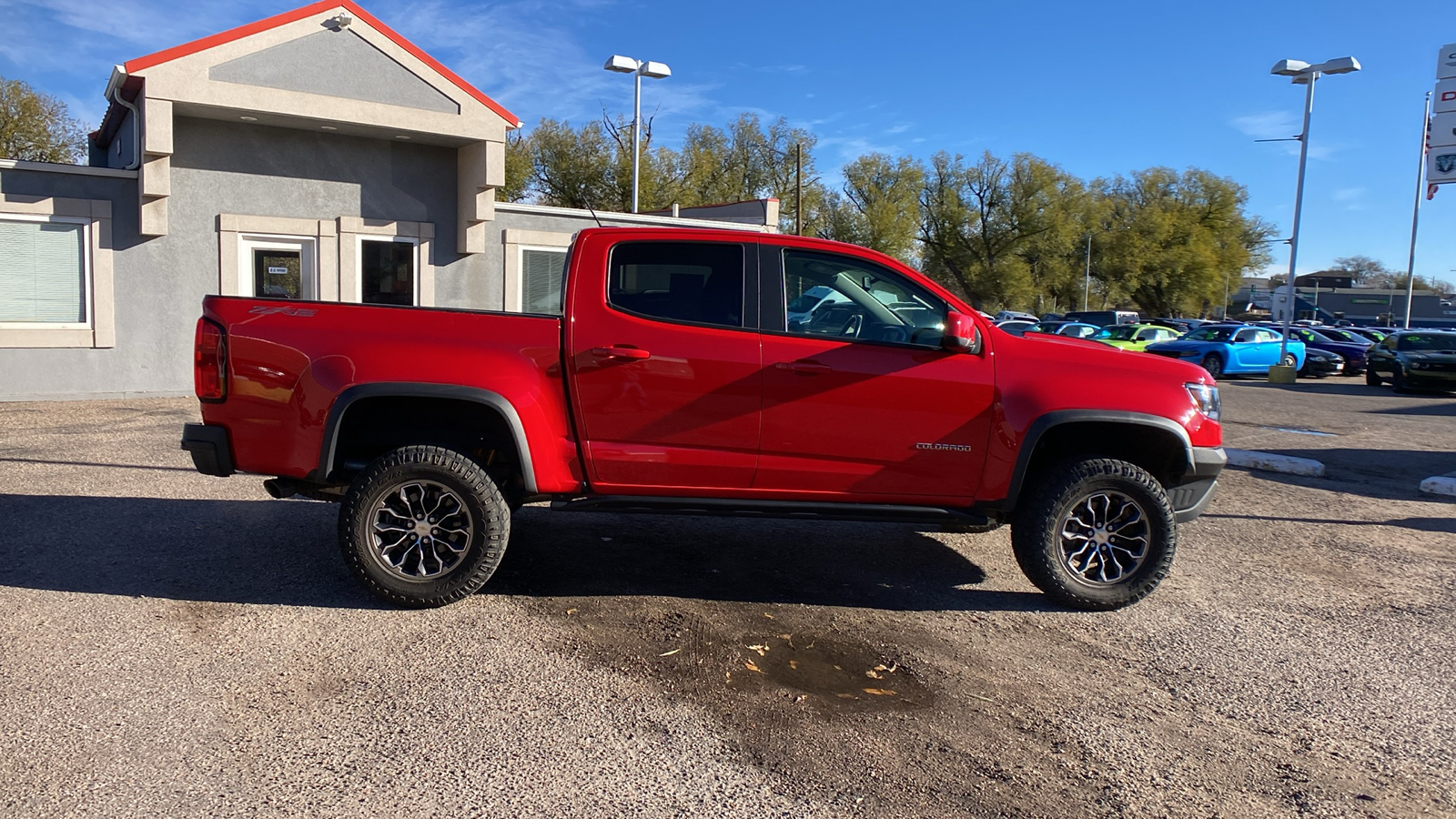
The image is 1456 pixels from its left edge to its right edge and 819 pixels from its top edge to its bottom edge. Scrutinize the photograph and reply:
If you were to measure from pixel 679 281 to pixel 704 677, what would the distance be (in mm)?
2080

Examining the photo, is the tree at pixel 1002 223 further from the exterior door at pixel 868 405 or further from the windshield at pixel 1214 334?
the exterior door at pixel 868 405

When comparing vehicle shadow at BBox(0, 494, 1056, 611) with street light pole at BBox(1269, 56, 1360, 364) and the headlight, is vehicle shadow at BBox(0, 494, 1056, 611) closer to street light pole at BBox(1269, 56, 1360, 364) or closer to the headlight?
the headlight

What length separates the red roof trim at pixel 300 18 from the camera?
39.7 ft

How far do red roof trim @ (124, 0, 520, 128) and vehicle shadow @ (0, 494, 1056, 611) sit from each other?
7186mm

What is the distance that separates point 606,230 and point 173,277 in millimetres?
10638

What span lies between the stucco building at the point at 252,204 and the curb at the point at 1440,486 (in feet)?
36.4

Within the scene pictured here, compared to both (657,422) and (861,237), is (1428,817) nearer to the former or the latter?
(657,422)

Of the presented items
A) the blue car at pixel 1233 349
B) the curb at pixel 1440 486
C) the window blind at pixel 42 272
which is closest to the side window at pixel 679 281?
the curb at pixel 1440 486

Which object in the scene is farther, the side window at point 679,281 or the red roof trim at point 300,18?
the red roof trim at point 300,18

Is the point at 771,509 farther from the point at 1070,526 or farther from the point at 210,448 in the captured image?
the point at 210,448

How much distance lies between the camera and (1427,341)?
24406 mm

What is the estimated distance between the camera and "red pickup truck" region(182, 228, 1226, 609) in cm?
489

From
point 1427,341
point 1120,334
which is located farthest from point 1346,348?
point 1120,334

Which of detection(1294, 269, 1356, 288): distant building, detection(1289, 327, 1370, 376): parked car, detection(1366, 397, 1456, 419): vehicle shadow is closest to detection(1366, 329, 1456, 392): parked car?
detection(1366, 397, 1456, 419): vehicle shadow
